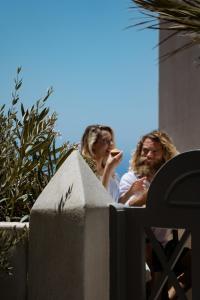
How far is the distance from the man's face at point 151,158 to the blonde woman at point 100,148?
220mm

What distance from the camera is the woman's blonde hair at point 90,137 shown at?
211 inches

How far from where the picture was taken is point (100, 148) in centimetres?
535

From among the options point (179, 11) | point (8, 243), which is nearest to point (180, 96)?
point (179, 11)

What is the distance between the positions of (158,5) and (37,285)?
2726 millimetres

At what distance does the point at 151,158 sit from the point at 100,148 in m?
0.52

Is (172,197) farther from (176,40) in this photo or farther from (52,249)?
(176,40)

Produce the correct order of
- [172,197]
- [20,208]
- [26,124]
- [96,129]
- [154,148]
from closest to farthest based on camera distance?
[172,197] < [26,124] < [20,208] < [154,148] < [96,129]

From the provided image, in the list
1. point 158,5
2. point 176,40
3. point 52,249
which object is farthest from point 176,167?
point 176,40

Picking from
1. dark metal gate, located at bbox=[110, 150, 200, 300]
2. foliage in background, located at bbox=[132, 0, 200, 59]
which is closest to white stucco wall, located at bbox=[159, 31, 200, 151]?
foliage in background, located at bbox=[132, 0, 200, 59]

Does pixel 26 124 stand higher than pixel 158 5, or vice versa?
pixel 158 5

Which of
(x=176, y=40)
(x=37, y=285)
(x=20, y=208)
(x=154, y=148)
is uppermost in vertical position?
(x=176, y=40)

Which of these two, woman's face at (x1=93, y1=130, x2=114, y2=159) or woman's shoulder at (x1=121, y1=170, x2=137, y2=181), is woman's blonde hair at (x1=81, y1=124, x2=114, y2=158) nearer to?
woman's face at (x1=93, y1=130, x2=114, y2=159)

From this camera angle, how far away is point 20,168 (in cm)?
406

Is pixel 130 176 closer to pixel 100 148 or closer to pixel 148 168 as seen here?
pixel 148 168
